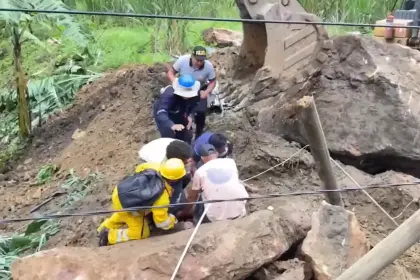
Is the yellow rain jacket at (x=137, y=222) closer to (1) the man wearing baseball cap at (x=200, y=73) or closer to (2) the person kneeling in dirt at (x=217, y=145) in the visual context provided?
(2) the person kneeling in dirt at (x=217, y=145)

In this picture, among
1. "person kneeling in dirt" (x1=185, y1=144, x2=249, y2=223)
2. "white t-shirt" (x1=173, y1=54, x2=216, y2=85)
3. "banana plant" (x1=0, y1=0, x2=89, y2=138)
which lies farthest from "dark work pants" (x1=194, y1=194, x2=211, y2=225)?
"banana plant" (x1=0, y1=0, x2=89, y2=138)

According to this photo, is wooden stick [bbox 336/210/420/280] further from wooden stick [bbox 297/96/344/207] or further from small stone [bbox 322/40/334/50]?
small stone [bbox 322/40/334/50]

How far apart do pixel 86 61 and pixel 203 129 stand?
4216mm

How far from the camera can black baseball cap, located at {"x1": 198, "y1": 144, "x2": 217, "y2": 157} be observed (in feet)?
17.5

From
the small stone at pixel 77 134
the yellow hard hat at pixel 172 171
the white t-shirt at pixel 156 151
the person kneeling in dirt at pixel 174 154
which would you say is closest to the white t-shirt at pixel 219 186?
the person kneeling in dirt at pixel 174 154

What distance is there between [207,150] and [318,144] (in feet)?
4.02

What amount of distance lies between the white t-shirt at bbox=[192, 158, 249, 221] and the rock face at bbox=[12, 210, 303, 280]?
Result: 18 centimetres

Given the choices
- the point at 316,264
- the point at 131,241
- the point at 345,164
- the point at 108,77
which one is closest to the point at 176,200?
the point at 131,241

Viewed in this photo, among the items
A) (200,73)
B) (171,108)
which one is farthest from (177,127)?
(200,73)

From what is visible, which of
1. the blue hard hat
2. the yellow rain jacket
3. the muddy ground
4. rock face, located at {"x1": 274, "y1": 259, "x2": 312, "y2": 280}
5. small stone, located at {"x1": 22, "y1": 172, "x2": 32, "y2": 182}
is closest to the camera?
rock face, located at {"x1": 274, "y1": 259, "x2": 312, "y2": 280}

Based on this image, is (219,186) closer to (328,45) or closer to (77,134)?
(328,45)

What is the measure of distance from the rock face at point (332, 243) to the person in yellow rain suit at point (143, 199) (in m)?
1.02

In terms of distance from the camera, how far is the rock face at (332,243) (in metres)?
4.25

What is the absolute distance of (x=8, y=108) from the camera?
10.1 metres
